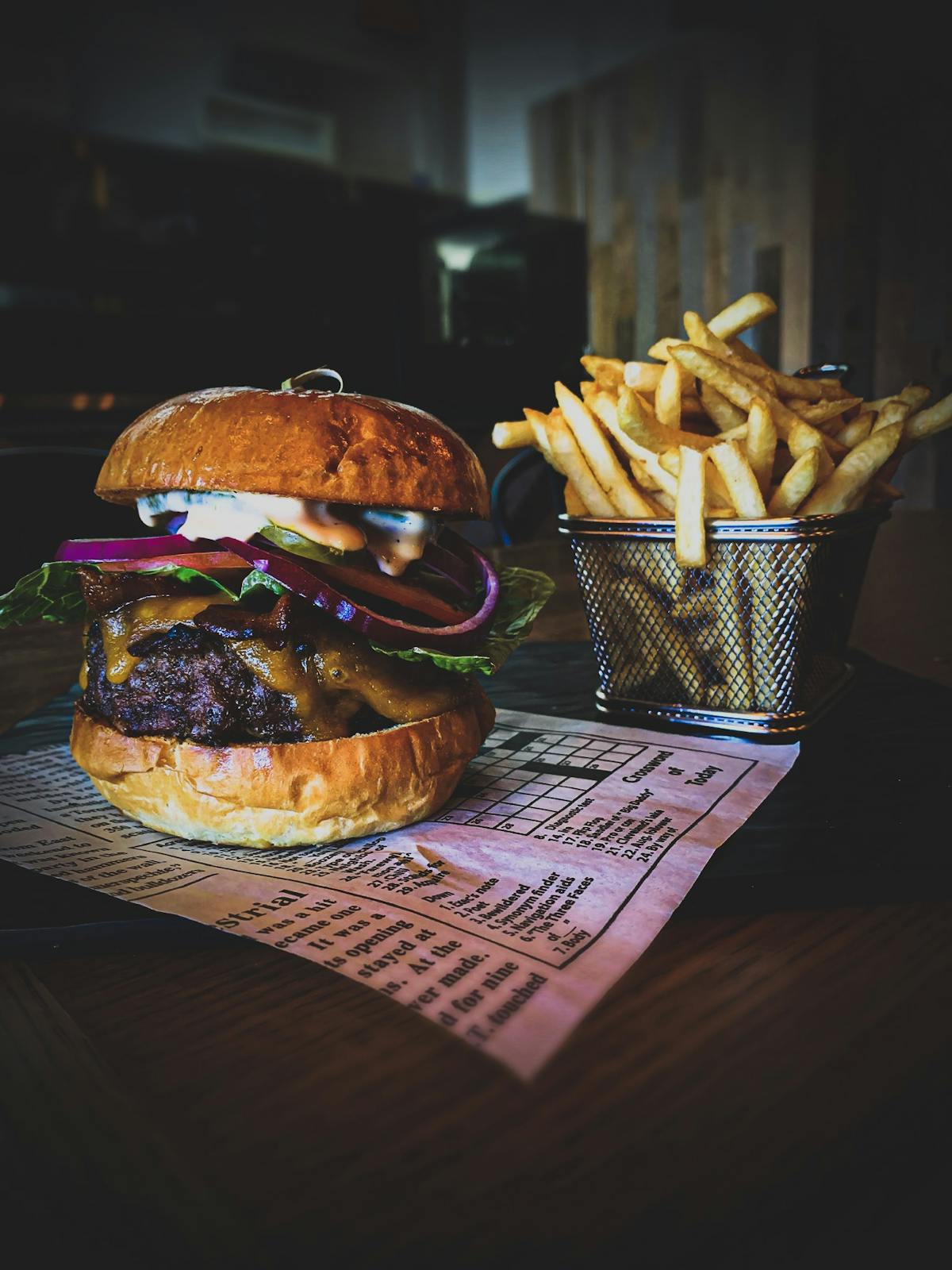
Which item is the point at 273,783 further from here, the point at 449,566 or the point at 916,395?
the point at 916,395

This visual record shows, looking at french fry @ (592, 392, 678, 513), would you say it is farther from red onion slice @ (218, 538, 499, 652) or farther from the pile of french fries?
red onion slice @ (218, 538, 499, 652)

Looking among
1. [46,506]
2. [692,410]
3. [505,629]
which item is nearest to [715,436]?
[692,410]

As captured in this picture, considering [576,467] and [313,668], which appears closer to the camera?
[313,668]

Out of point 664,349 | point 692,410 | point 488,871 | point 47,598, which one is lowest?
point 488,871

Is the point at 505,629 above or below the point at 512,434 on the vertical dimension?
below

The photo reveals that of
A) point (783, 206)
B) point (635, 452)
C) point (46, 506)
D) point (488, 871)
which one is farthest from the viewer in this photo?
point (783, 206)

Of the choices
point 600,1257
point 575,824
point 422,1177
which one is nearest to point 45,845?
point 575,824

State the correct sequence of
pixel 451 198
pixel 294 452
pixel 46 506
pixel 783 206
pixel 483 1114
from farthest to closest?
pixel 451 198
pixel 783 206
pixel 46 506
pixel 294 452
pixel 483 1114
